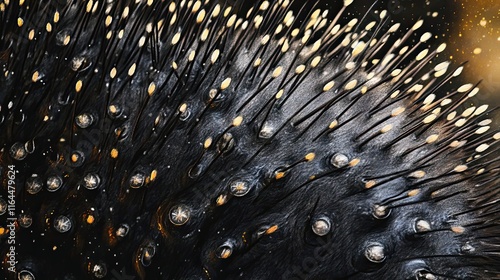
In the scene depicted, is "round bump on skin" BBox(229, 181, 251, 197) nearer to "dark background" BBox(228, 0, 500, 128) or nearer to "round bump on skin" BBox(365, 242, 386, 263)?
"round bump on skin" BBox(365, 242, 386, 263)

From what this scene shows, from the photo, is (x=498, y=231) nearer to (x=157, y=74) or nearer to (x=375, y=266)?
(x=375, y=266)

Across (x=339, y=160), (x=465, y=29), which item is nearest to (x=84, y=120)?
(x=339, y=160)

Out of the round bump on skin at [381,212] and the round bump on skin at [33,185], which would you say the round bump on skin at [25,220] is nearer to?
the round bump on skin at [33,185]

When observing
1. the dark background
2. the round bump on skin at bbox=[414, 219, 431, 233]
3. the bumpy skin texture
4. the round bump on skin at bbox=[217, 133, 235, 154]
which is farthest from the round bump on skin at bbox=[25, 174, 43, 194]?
the dark background

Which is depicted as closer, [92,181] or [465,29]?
[92,181]

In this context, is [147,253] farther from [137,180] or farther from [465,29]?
[465,29]

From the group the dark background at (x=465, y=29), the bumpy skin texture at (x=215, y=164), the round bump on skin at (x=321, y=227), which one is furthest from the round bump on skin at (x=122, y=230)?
the dark background at (x=465, y=29)
